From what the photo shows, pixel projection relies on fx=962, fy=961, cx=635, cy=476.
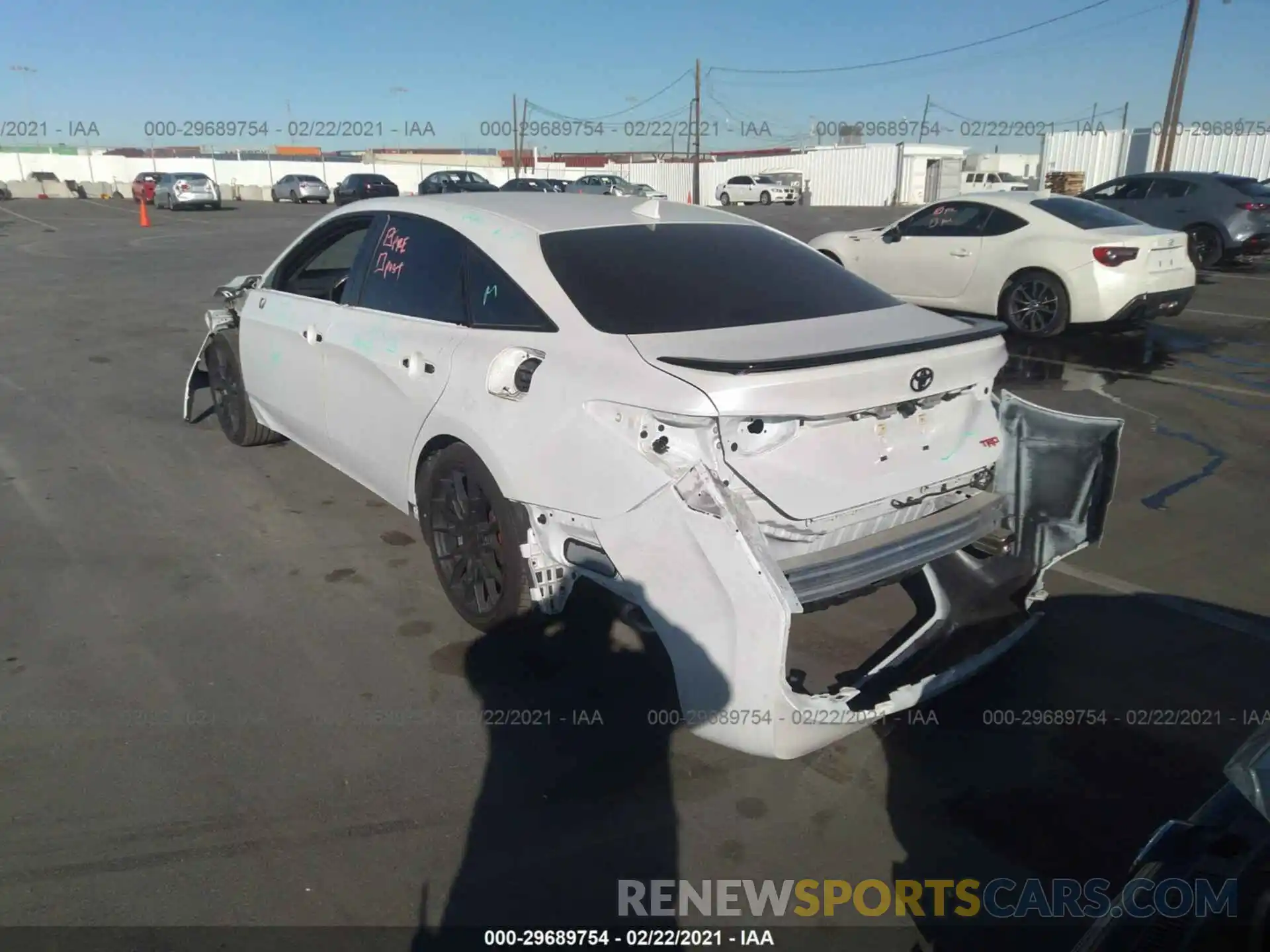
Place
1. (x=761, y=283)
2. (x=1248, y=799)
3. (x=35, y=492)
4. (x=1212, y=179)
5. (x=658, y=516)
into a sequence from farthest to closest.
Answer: (x=1212, y=179) < (x=35, y=492) < (x=761, y=283) < (x=658, y=516) < (x=1248, y=799)

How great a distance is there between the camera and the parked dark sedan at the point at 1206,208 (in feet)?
52.2

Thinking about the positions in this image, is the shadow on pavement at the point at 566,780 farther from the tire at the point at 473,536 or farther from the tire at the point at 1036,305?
the tire at the point at 1036,305

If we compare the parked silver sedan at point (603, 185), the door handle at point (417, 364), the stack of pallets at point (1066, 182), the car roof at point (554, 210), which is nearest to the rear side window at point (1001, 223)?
the car roof at point (554, 210)

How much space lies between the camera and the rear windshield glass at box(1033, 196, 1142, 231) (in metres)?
9.81

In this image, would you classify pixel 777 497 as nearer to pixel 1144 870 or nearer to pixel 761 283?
pixel 761 283

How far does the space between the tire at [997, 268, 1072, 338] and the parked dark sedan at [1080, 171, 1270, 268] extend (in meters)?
7.77

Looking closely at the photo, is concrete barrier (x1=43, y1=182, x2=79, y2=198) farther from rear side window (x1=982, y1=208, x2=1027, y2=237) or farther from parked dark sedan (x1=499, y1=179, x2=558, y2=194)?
rear side window (x1=982, y1=208, x2=1027, y2=237)

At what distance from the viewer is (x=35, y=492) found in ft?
18.6

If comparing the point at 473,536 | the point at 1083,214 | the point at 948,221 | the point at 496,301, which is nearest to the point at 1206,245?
the point at 1083,214

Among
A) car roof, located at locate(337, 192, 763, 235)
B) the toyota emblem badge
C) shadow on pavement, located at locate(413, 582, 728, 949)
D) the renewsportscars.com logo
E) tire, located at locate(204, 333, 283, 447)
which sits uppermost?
car roof, located at locate(337, 192, 763, 235)

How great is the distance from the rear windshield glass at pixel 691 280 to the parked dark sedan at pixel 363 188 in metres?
36.9

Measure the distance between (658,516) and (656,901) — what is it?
42.8 inches

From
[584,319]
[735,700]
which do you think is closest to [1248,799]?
[735,700]

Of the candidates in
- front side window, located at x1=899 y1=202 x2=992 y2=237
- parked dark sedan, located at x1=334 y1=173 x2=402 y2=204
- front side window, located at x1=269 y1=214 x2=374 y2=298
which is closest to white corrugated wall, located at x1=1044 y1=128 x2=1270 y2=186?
front side window, located at x1=899 y1=202 x2=992 y2=237
